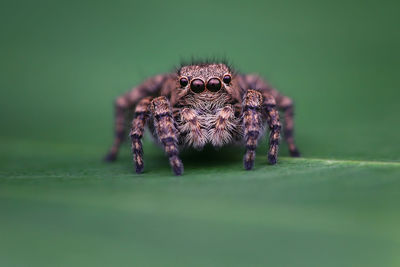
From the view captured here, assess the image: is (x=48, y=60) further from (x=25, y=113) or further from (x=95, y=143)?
(x=95, y=143)

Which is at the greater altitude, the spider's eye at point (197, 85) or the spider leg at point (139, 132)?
the spider's eye at point (197, 85)

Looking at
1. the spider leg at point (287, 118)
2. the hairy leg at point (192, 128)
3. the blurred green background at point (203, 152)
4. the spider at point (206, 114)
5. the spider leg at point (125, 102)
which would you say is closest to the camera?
the blurred green background at point (203, 152)

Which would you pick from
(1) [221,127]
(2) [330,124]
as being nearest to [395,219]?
(1) [221,127]

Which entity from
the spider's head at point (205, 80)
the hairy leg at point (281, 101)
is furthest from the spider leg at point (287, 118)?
the spider's head at point (205, 80)

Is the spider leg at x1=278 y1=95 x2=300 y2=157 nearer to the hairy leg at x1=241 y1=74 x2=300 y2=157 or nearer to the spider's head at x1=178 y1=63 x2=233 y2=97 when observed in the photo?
the hairy leg at x1=241 y1=74 x2=300 y2=157

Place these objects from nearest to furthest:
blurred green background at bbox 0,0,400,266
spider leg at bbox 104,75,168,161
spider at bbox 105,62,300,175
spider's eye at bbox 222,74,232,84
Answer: blurred green background at bbox 0,0,400,266 → spider at bbox 105,62,300,175 → spider's eye at bbox 222,74,232,84 → spider leg at bbox 104,75,168,161

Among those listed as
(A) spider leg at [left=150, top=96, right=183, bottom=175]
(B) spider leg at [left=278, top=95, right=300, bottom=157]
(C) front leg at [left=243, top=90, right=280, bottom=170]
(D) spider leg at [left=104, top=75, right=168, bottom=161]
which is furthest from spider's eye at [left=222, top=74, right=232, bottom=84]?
(D) spider leg at [left=104, top=75, right=168, bottom=161]

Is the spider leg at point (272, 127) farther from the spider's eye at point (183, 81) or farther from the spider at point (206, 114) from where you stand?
the spider's eye at point (183, 81)
